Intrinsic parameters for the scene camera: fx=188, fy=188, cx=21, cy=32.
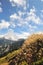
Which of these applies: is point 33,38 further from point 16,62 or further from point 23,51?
point 16,62

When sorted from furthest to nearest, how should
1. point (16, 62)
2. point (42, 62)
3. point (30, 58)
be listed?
1. point (16, 62)
2. point (30, 58)
3. point (42, 62)

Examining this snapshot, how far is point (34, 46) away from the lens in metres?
31.5

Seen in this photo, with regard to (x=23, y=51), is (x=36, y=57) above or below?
below

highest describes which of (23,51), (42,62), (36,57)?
(23,51)

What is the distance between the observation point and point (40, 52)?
3025 cm

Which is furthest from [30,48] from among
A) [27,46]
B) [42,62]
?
[42,62]

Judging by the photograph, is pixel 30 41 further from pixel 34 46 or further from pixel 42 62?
pixel 42 62

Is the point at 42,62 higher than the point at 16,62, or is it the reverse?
the point at 16,62

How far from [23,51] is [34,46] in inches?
81.0

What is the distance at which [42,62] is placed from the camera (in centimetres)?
2597

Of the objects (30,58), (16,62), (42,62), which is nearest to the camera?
(42,62)

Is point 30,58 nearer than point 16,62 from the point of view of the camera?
Yes

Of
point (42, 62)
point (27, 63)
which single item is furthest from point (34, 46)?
point (42, 62)

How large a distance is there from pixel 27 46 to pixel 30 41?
115 centimetres
